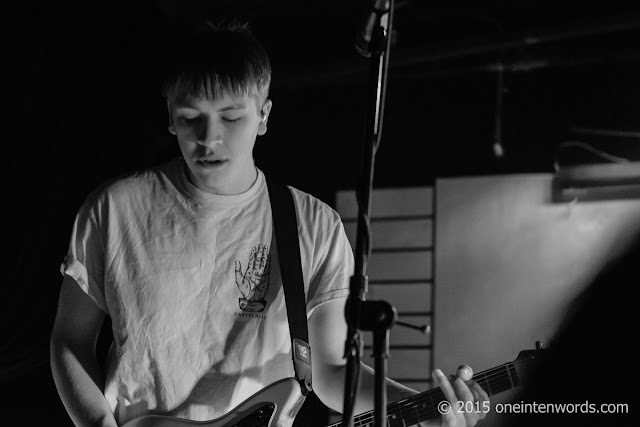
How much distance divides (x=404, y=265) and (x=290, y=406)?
2.67 metres

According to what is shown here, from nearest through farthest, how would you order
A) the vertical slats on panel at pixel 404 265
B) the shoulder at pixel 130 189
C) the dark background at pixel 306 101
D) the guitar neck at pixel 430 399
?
the guitar neck at pixel 430 399
the shoulder at pixel 130 189
the dark background at pixel 306 101
the vertical slats on panel at pixel 404 265

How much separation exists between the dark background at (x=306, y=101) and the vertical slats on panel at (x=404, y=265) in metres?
0.12

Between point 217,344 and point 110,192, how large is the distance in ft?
1.66

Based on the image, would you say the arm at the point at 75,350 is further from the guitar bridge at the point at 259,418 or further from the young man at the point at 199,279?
the guitar bridge at the point at 259,418

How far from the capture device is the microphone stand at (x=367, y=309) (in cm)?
147

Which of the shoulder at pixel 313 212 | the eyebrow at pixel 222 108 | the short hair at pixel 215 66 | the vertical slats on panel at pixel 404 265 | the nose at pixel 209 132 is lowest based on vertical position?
the vertical slats on panel at pixel 404 265

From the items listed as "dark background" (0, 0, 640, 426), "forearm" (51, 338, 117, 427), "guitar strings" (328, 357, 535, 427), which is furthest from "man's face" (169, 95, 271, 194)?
"dark background" (0, 0, 640, 426)

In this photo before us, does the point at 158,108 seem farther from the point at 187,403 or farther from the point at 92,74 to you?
the point at 187,403

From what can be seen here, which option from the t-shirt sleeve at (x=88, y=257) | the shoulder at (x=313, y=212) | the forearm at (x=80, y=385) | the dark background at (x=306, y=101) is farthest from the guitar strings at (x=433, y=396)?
the dark background at (x=306, y=101)

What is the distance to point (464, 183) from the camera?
14.7ft

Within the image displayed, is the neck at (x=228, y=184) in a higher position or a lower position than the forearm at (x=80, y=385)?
higher

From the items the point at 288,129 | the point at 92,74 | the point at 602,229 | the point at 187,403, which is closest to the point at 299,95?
the point at 288,129

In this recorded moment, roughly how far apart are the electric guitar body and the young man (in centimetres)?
4

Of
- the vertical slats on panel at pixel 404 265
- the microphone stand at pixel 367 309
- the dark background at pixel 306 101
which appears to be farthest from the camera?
the vertical slats on panel at pixel 404 265
